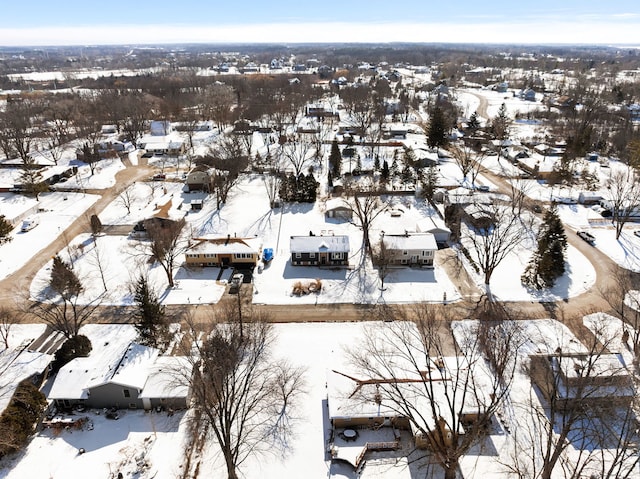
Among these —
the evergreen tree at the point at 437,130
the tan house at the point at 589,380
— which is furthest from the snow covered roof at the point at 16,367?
the evergreen tree at the point at 437,130

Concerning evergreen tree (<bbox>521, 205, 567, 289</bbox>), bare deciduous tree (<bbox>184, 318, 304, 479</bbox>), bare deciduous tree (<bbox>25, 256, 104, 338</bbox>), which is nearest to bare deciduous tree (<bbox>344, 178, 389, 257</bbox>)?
evergreen tree (<bbox>521, 205, 567, 289</bbox>)

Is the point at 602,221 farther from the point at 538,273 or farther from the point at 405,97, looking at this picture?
the point at 405,97

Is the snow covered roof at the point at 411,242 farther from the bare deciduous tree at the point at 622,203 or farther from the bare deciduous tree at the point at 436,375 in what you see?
the bare deciduous tree at the point at 622,203

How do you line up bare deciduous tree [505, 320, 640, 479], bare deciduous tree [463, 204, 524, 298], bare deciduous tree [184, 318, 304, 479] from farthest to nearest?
bare deciduous tree [463, 204, 524, 298] < bare deciduous tree [184, 318, 304, 479] < bare deciduous tree [505, 320, 640, 479]

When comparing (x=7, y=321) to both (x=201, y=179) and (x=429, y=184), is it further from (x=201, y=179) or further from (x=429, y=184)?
(x=429, y=184)

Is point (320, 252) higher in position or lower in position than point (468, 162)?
lower

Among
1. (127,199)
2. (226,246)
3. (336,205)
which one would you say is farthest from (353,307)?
(127,199)

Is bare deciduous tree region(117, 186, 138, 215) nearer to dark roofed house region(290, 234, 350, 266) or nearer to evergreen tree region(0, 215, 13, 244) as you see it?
evergreen tree region(0, 215, 13, 244)

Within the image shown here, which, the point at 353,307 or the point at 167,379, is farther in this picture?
the point at 353,307
